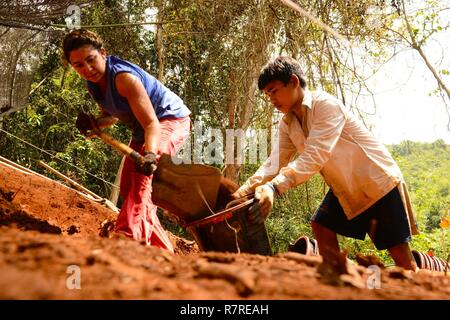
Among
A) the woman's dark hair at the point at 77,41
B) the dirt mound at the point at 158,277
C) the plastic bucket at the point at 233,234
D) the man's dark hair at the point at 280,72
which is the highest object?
the woman's dark hair at the point at 77,41

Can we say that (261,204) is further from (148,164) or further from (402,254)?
(402,254)

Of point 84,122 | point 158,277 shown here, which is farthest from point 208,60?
point 158,277

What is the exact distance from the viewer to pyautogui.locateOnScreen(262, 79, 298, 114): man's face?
2072 millimetres

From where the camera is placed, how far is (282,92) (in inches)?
82.2

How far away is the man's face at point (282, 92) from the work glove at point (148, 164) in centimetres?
67

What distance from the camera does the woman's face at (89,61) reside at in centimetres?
215

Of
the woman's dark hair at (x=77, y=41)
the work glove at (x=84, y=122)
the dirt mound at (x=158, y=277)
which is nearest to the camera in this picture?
the dirt mound at (x=158, y=277)

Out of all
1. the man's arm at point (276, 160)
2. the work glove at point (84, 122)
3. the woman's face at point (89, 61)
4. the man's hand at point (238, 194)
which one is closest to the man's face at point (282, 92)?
the man's arm at point (276, 160)

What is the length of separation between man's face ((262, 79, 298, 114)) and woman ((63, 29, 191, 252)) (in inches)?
23.8

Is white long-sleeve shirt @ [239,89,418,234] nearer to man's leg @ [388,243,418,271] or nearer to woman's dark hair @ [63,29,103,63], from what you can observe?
man's leg @ [388,243,418,271]

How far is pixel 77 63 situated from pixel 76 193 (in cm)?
230

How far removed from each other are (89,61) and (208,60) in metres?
5.90

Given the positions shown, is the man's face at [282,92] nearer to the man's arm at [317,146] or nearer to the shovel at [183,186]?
the man's arm at [317,146]

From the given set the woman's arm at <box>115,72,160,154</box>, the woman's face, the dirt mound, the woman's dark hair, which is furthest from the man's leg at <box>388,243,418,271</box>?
the woman's dark hair
